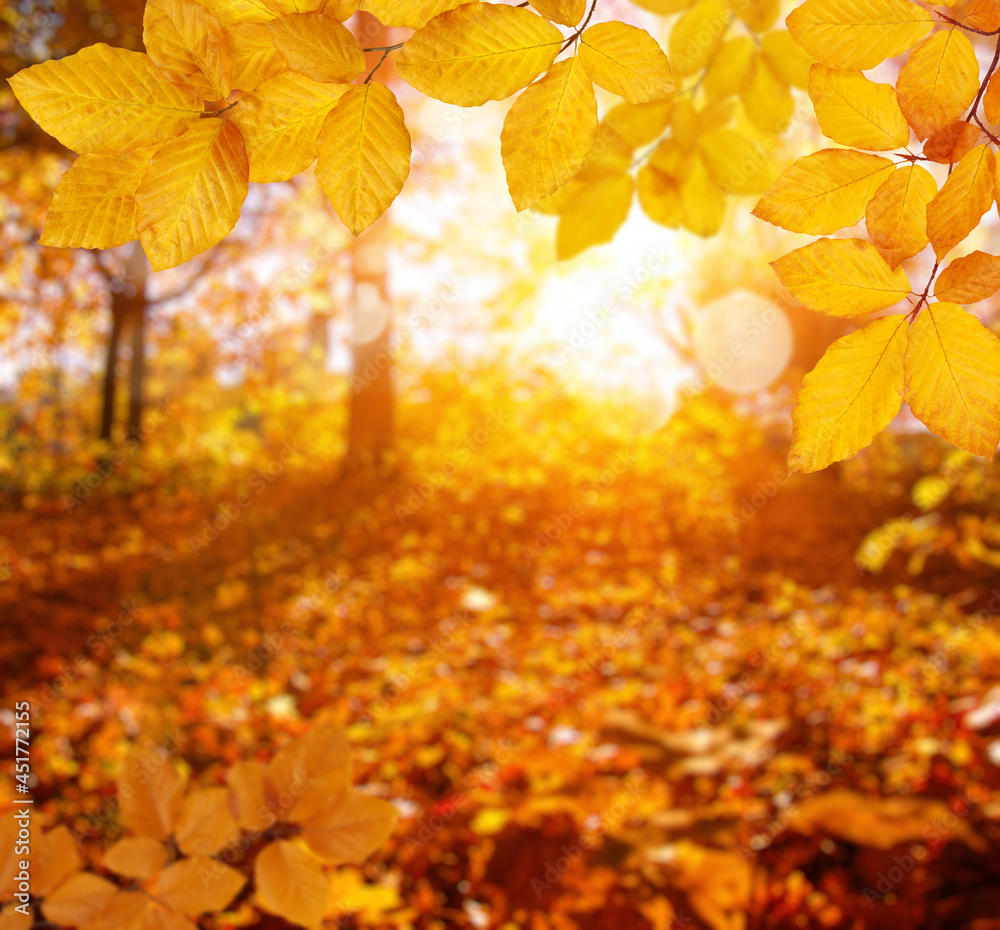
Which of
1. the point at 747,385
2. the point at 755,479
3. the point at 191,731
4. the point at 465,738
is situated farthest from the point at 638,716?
the point at 747,385

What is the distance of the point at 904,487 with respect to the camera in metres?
9.97

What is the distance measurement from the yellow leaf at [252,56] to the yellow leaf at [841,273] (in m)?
0.51

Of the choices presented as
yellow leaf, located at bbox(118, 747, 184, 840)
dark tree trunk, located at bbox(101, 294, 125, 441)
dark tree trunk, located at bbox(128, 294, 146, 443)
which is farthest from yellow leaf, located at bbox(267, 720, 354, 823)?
dark tree trunk, located at bbox(128, 294, 146, 443)

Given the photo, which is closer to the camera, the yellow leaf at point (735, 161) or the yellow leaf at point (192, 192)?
the yellow leaf at point (192, 192)

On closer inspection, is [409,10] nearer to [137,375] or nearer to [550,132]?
[550,132]

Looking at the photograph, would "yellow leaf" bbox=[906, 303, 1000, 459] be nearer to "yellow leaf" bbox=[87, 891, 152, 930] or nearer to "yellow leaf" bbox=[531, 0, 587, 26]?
"yellow leaf" bbox=[531, 0, 587, 26]

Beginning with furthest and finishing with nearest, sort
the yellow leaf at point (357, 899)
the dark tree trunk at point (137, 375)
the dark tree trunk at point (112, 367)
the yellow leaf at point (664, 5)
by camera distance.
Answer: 1. the dark tree trunk at point (137, 375)
2. the dark tree trunk at point (112, 367)
3. the yellow leaf at point (357, 899)
4. the yellow leaf at point (664, 5)

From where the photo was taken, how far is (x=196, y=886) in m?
0.95

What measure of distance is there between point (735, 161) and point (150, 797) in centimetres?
138

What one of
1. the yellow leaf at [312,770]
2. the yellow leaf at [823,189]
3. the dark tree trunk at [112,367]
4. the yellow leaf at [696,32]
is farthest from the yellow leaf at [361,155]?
the dark tree trunk at [112,367]

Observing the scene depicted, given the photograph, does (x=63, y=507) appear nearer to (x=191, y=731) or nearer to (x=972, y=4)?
(x=191, y=731)

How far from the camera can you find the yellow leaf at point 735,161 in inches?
50.1

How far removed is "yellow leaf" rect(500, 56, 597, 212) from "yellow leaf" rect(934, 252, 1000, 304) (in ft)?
1.17

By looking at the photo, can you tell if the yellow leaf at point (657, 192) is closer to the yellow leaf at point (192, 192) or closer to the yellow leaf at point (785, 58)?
the yellow leaf at point (785, 58)
